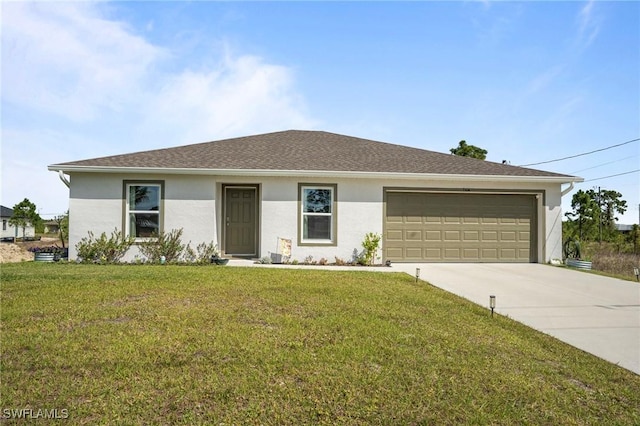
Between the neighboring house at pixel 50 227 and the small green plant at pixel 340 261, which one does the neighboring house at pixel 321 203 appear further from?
the neighboring house at pixel 50 227

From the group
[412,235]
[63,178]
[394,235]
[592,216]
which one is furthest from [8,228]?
[592,216]

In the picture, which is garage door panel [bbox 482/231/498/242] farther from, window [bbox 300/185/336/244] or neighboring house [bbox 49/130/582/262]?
window [bbox 300/185/336/244]

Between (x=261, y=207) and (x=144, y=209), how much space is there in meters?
3.57

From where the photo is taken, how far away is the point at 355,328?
420 centimetres

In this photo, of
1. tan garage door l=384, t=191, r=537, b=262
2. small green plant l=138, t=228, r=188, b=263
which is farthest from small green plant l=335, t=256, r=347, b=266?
small green plant l=138, t=228, r=188, b=263

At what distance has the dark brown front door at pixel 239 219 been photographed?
1141cm

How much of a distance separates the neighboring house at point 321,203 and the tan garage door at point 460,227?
0.11 ft

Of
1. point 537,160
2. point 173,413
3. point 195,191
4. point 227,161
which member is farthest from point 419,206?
point 537,160

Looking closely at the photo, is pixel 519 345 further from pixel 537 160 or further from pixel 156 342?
→ pixel 537 160

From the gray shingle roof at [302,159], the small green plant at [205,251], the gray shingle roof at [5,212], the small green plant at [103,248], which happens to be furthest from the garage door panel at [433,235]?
the gray shingle roof at [5,212]

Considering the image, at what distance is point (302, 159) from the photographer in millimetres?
11516

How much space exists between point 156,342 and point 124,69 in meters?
9.91

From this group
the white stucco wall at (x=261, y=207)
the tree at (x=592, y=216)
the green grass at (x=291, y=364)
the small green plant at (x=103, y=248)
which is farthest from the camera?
the tree at (x=592, y=216)

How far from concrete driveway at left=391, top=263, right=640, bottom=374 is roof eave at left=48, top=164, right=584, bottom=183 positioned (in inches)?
110
